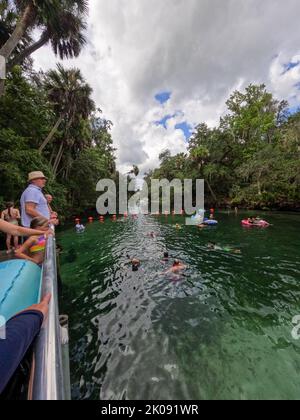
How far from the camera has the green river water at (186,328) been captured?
116 inches

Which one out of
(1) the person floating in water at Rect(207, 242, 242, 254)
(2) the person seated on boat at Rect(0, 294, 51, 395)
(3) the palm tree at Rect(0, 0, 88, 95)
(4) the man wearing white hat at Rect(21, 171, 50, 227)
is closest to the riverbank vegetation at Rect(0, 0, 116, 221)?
(3) the palm tree at Rect(0, 0, 88, 95)

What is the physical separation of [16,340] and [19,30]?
1373 cm

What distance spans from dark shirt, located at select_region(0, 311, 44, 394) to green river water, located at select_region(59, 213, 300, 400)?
2242 mm

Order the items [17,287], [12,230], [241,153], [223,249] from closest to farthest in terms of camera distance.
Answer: [17,287] < [12,230] < [223,249] < [241,153]

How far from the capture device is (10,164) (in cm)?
895

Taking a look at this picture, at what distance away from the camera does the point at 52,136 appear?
16.9 m

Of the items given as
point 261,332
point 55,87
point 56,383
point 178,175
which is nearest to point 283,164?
point 178,175

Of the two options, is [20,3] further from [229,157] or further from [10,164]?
[229,157]

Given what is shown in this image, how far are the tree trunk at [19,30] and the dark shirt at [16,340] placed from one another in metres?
12.2

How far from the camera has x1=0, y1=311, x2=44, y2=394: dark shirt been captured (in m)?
1.30

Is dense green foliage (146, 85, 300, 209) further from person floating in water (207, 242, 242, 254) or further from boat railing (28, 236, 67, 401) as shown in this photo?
boat railing (28, 236, 67, 401)

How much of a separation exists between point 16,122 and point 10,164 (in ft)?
15.1

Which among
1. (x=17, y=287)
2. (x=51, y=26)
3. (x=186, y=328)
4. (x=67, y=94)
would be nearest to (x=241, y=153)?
(x=67, y=94)

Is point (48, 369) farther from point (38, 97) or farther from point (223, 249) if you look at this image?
point (38, 97)
